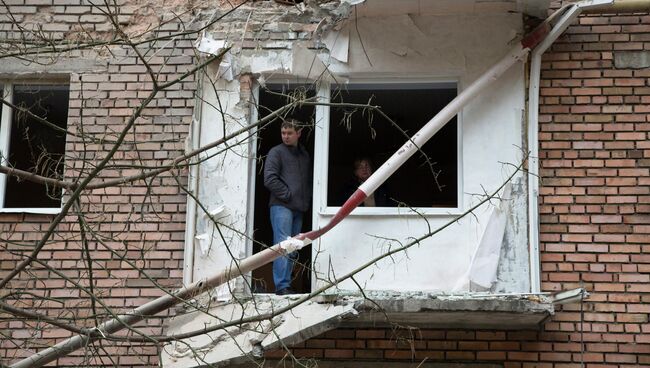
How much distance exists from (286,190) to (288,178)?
146mm

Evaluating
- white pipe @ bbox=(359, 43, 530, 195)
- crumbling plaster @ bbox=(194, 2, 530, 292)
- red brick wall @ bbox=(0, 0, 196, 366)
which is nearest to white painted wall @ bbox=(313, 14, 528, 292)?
crumbling plaster @ bbox=(194, 2, 530, 292)

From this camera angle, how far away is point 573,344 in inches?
324

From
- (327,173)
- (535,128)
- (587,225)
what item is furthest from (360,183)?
(587,225)

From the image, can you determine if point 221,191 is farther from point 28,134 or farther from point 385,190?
point 28,134

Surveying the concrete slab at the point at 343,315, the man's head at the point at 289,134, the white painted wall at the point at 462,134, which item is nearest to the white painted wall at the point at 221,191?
the man's head at the point at 289,134

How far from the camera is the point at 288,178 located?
8.81 meters

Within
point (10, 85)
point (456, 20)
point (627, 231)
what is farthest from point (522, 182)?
point (10, 85)

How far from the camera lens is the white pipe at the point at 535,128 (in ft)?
27.2

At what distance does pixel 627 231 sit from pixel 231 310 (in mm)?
3332

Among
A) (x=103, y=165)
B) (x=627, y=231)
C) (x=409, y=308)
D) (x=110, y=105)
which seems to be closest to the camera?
(x=103, y=165)

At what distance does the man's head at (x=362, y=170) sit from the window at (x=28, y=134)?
268 cm

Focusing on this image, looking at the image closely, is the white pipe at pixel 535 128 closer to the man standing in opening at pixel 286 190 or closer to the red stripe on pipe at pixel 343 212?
the red stripe on pipe at pixel 343 212

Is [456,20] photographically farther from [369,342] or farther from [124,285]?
[124,285]

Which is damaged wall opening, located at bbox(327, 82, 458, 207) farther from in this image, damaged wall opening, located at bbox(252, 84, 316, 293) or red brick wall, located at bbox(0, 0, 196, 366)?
red brick wall, located at bbox(0, 0, 196, 366)
